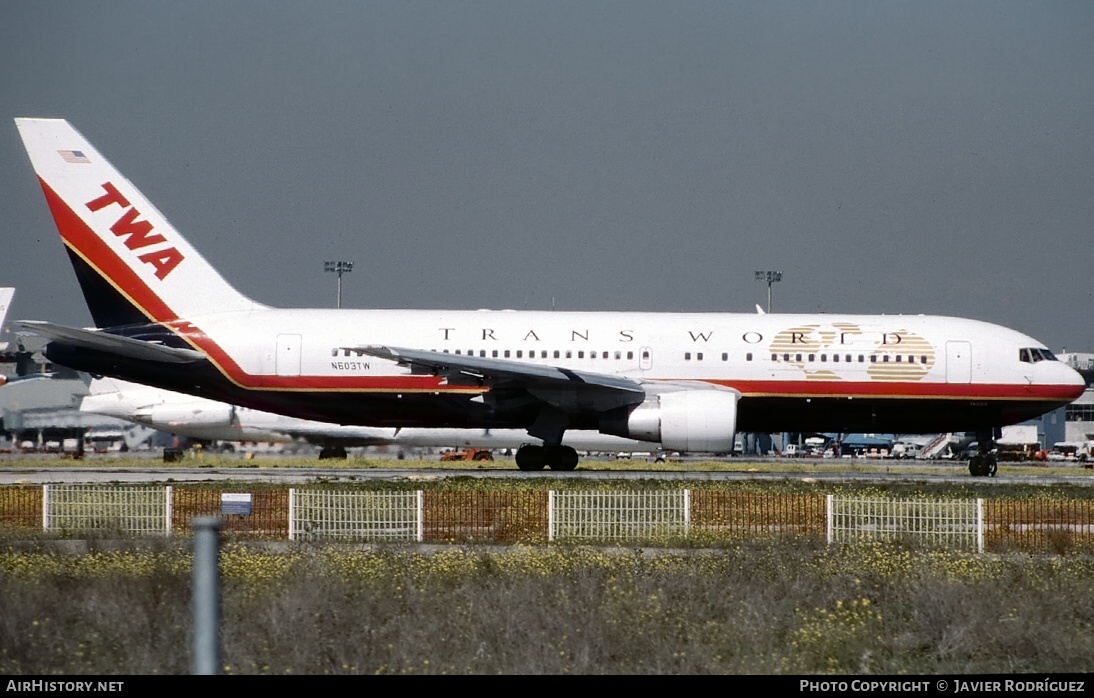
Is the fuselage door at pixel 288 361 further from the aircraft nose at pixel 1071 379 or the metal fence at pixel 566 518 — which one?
the aircraft nose at pixel 1071 379

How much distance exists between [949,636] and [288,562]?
7322mm

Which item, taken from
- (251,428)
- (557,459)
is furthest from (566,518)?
(251,428)

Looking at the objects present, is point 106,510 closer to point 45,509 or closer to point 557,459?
point 45,509

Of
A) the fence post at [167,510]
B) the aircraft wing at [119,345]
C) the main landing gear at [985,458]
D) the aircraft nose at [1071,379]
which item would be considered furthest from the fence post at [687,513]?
the aircraft nose at [1071,379]

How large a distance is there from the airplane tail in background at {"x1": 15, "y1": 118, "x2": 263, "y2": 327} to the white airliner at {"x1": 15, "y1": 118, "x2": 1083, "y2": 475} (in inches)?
1.5

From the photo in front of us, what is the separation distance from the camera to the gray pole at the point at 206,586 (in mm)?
5426

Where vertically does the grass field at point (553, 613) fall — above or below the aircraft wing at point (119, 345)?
below

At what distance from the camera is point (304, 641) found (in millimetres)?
10500

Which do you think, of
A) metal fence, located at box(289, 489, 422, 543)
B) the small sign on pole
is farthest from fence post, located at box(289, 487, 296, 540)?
the small sign on pole

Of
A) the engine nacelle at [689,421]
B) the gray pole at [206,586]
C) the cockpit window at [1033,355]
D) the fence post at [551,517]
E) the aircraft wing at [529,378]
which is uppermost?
the cockpit window at [1033,355]

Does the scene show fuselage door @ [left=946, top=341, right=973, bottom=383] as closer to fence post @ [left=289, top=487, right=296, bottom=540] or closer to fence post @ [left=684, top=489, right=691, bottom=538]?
fence post @ [left=684, top=489, right=691, bottom=538]

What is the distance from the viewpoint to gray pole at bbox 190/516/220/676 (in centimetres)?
543

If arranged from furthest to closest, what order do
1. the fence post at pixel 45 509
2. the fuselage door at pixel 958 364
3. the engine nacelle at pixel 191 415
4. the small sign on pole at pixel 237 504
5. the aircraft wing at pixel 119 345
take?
the engine nacelle at pixel 191 415
the fuselage door at pixel 958 364
the aircraft wing at pixel 119 345
the fence post at pixel 45 509
the small sign on pole at pixel 237 504
